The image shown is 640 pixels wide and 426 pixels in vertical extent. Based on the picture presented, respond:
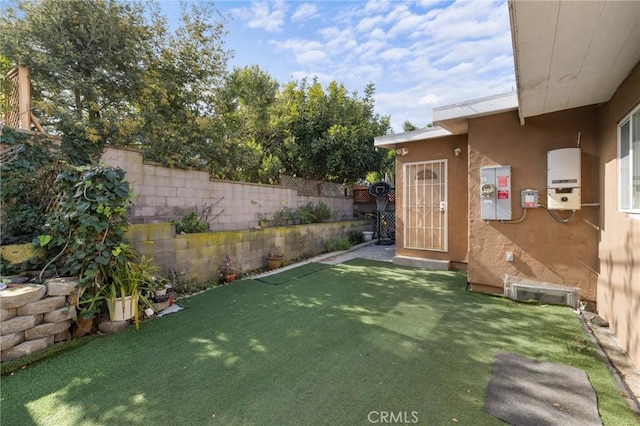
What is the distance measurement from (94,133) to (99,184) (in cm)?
158

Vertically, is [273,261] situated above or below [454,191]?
below

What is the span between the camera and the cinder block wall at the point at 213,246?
A: 168 inches

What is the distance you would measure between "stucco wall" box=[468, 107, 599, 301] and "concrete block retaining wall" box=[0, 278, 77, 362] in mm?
5506

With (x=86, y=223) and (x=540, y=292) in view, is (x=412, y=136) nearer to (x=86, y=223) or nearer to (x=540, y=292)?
(x=540, y=292)

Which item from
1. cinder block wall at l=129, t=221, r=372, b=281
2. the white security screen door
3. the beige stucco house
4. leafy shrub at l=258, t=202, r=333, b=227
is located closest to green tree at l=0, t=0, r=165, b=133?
cinder block wall at l=129, t=221, r=372, b=281

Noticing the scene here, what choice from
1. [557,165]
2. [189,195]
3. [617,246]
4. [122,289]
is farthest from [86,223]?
[557,165]

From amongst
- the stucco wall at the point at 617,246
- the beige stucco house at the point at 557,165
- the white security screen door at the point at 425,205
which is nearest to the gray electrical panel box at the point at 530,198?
the beige stucco house at the point at 557,165

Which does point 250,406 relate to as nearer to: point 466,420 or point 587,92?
point 466,420

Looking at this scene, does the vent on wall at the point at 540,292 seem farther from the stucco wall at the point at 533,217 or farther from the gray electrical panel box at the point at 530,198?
the gray electrical panel box at the point at 530,198

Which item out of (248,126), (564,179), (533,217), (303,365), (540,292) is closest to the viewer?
(303,365)

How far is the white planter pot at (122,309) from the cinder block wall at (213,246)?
42.4 inches

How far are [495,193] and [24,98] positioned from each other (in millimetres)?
7300

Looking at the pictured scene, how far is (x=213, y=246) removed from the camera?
17.0 feet

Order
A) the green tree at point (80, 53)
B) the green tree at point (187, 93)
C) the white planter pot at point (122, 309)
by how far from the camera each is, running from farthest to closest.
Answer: the green tree at point (187, 93) → the green tree at point (80, 53) → the white planter pot at point (122, 309)
